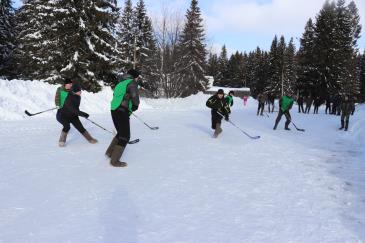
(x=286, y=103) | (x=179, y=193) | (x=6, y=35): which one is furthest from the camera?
(x=6, y=35)

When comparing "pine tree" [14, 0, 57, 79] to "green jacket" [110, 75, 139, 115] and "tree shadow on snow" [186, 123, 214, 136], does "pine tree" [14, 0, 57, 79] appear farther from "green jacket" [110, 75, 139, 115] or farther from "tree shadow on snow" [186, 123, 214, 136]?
"green jacket" [110, 75, 139, 115]

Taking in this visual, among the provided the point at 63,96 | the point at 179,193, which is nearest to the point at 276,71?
the point at 63,96

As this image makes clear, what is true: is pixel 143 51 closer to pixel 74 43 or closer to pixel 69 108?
pixel 74 43

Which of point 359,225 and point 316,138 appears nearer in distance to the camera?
point 359,225

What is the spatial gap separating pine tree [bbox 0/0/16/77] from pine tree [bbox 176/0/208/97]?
65.0ft

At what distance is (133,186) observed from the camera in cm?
557

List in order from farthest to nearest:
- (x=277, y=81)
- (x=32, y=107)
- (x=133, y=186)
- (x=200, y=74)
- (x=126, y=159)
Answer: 1. (x=277, y=81)
2. (x=200, y=74)
3. (x=32, y=107)
4. (x=126, y=159)
5. (x=133, y=186)

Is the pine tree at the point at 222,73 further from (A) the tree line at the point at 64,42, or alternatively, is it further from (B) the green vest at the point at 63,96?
(B) the green vest at the point at 63,96

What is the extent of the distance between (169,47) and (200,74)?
342 inches

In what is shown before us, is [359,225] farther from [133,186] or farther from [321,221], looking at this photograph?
[133,186]

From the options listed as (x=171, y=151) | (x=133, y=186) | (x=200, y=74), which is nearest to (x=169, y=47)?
(x=200, y=74)

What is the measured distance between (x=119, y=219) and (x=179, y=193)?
1259 millimetres

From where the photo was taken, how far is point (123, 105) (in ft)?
22.0

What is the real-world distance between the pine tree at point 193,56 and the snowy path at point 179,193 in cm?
3737
